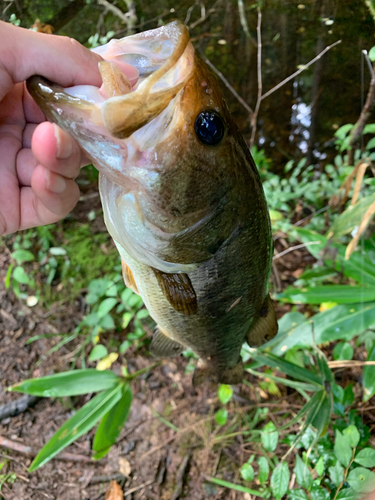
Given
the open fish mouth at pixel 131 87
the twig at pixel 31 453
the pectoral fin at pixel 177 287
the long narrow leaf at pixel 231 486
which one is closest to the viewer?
the open fish mouth at pixel 131 87

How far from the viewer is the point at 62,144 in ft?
2.64

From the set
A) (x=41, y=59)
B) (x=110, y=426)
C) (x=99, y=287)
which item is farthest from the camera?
(x=99, y=287)

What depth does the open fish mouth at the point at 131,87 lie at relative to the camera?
74 cm

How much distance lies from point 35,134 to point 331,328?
5.68ft

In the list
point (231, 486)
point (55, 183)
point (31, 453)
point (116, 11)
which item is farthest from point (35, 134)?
point (116, 11)

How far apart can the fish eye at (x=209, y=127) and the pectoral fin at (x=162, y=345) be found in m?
1.00

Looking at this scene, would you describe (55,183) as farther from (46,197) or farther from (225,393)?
(225,393)

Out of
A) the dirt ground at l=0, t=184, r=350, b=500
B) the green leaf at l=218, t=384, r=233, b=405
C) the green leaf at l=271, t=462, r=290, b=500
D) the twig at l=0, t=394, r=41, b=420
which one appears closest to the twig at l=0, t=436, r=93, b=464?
the dirt ground at l=0, t=184, r=350, b=500

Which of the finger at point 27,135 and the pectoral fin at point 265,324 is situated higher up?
the finger at point 27,135

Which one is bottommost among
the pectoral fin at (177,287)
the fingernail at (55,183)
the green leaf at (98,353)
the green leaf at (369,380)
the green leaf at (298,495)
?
the green leaf at (98,353)

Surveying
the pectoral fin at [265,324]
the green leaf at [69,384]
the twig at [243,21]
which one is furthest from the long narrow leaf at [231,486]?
the twig at [243,21]

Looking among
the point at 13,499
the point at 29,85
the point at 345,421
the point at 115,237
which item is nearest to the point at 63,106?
the point at 29,85

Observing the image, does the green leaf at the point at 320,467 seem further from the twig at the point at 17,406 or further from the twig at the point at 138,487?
the twig at the point at 17,406

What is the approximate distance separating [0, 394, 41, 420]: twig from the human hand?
1671 millimetres
